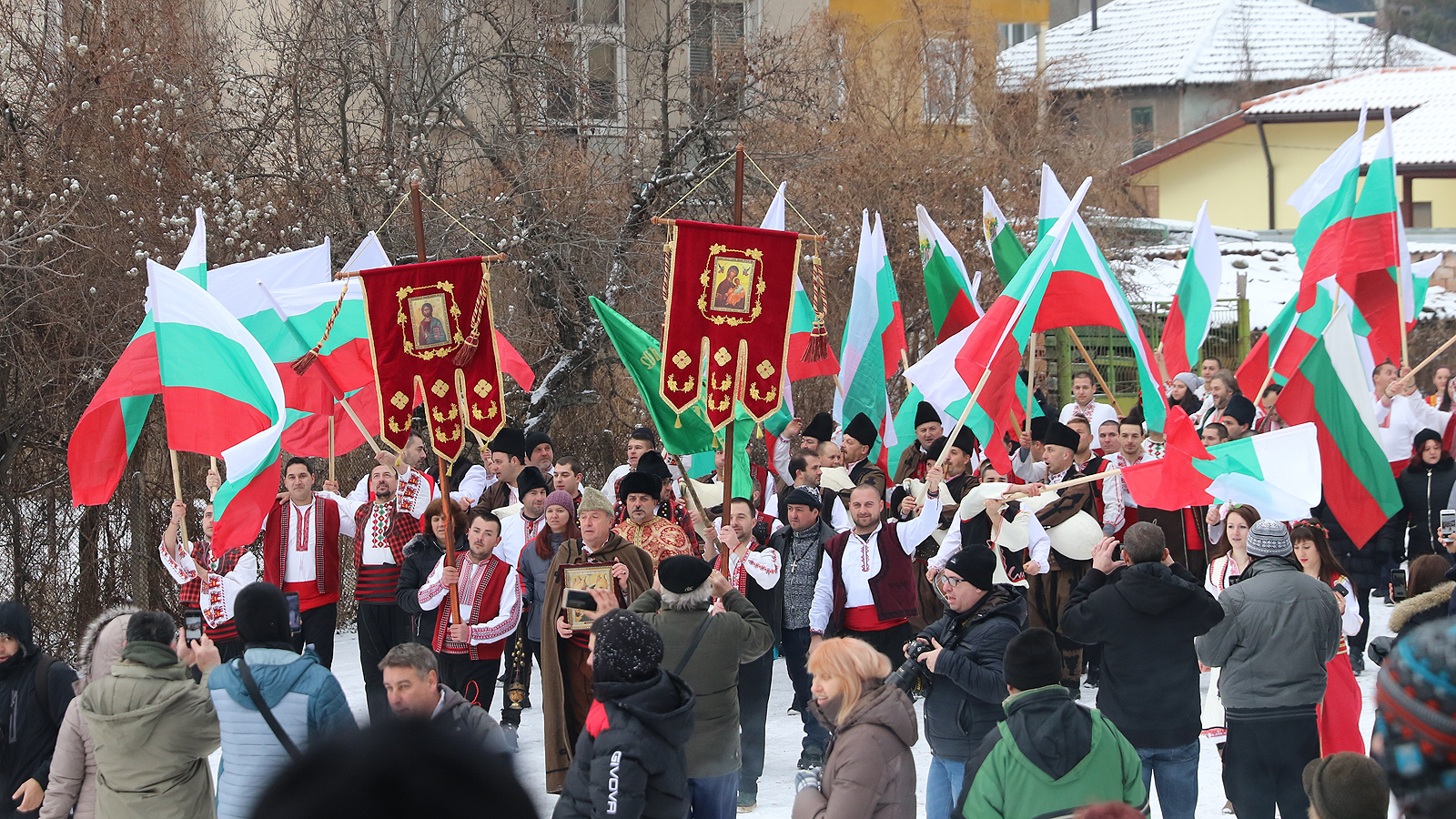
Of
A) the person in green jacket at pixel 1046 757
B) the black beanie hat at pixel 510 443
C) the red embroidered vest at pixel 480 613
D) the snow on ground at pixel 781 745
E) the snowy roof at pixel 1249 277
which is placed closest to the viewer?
the person in green jacket at pixel 1046 757

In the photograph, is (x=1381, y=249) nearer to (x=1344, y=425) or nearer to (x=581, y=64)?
(x=1344, y=425)

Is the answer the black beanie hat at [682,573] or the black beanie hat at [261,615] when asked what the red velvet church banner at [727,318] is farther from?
the black beanie hat at [261,615]

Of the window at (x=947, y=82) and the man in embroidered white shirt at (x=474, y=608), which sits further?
the window at (x=947, y=82)

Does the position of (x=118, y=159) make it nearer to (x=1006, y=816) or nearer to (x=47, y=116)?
(x=47, y=116)

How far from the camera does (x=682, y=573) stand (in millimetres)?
6027

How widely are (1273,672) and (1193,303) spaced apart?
6230mm

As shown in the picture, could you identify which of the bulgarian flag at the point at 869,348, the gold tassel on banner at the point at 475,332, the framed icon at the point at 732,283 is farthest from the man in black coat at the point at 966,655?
the bulgarian flag at the point at 869,348

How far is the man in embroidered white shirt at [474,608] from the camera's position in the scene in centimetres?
795

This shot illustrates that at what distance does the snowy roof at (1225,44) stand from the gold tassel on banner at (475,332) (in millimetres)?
39510

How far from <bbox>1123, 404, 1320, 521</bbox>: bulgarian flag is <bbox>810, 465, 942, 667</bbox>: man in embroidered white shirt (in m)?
1.23

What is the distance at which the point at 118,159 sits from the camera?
11.8 meters

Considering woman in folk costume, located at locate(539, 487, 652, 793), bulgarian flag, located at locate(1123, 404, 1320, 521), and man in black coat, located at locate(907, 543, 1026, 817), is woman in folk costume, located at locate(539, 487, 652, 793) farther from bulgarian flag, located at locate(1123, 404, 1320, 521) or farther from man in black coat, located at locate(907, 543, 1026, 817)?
bulgarian flag, located at locate(1123, 404, 1320, 521)

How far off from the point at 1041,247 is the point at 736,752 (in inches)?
166

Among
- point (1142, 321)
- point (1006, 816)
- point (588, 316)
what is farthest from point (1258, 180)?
point (1006, 816)
